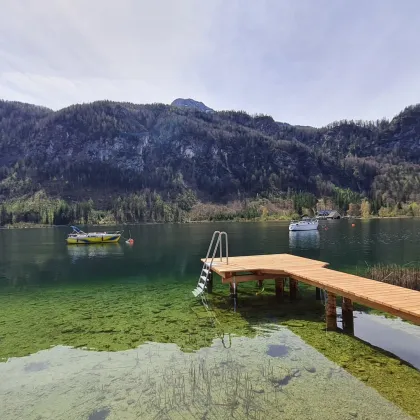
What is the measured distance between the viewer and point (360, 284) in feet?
51.2

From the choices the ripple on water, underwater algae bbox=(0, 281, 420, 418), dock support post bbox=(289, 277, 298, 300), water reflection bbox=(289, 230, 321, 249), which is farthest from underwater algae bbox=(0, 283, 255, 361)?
water reflection bbox=(289, 230, 321, 249)

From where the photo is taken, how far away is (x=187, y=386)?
1066cm

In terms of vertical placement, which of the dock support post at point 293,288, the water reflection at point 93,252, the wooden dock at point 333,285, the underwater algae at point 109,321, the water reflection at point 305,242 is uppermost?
the wooden dock at point 333,285

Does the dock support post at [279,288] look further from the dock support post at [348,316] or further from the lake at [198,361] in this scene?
the dock support post at [348,316]

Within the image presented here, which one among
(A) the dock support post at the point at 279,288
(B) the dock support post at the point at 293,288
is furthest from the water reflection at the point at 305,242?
(A) the dock support post at the point at 279,288

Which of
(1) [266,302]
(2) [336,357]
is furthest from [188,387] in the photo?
(1) [266,302]

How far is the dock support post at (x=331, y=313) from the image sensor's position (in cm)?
1573

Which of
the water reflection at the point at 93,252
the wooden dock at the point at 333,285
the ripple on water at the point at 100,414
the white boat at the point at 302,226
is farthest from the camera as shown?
the white boat at the point at 302,226

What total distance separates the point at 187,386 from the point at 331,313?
26.0ft

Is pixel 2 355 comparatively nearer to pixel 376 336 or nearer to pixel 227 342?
pixel 227 342

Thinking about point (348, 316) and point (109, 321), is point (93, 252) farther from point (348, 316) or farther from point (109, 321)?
point (348, 316)

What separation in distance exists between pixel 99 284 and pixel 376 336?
74.8 feet

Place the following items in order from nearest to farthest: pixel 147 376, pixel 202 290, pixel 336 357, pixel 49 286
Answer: pixel 147 376, pixel 336 357, pixel 202 290, pixel 49 286

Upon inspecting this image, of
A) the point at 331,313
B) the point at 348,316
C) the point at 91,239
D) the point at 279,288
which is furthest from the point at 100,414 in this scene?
the point at 91,239
